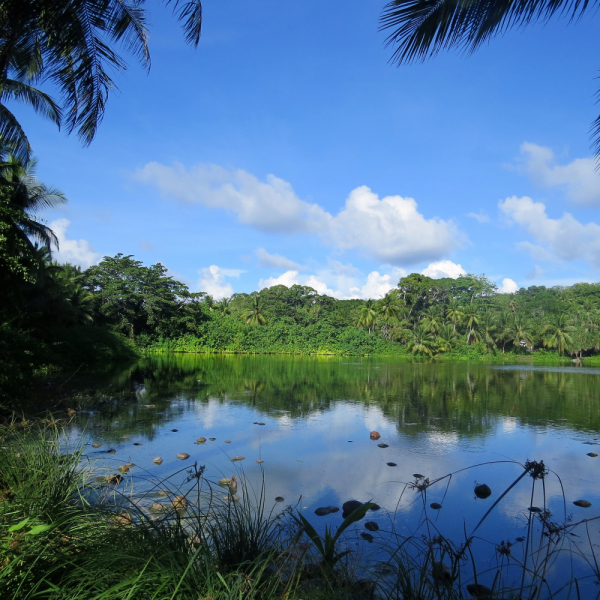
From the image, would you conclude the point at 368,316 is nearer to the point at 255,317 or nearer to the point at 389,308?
the point at 389,308

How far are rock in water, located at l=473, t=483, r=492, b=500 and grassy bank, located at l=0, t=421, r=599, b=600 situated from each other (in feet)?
Answer: 1.95

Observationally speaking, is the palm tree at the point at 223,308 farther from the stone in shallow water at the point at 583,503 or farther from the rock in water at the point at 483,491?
the stone in shallow water at the point at 583,503

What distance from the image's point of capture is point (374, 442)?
7145 millimetres

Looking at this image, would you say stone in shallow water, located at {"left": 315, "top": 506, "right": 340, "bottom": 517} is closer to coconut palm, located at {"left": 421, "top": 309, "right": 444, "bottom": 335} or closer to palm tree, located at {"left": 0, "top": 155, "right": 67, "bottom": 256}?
palm tree, located at {"left": 0, "top": 155, "right": 67, "bottom": 256}

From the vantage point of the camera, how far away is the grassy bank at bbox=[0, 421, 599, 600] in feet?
6.13

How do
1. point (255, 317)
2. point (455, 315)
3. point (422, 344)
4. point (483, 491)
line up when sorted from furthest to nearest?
point (455, 315), point (255, 317), point (422, 344), point (483, 491)

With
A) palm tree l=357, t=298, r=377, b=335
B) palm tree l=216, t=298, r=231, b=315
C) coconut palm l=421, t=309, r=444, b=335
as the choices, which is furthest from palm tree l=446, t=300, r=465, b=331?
palm tree l=216, t=298, r=231, b=315

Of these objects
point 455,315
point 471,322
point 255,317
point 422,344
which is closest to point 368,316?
point 422,344

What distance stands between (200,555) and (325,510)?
2.18m

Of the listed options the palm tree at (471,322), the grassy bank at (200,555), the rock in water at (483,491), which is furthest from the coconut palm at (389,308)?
the grassy bank at (200,555)

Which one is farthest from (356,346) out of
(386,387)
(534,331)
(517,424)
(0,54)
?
(0,54)

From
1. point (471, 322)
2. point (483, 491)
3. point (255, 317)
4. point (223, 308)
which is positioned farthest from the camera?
point (223, 308)

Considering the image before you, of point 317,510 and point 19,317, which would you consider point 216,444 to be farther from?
point 19,317

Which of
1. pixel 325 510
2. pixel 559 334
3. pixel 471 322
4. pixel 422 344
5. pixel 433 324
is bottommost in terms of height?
pixel 325 510
